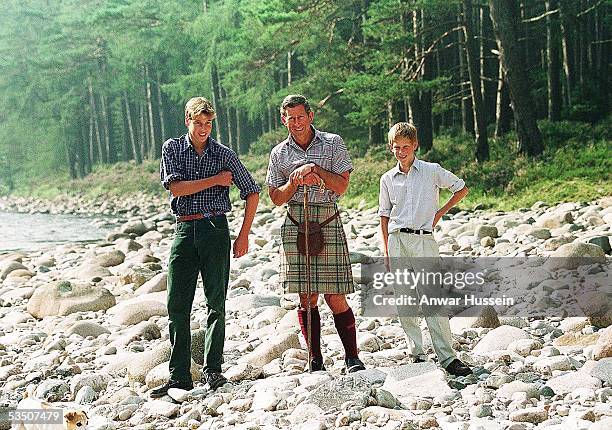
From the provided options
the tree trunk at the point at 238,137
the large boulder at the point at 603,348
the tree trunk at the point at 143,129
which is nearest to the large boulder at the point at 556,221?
the large boulder at the point at 603,348

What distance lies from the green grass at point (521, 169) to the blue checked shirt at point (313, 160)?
8.24 metres

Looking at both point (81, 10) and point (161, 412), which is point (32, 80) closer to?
point (81, 10)

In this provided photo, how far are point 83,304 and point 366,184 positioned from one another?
424 inches

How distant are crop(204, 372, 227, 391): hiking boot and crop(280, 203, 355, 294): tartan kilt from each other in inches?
24.5

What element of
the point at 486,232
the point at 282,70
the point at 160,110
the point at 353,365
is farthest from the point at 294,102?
the point at 160,110

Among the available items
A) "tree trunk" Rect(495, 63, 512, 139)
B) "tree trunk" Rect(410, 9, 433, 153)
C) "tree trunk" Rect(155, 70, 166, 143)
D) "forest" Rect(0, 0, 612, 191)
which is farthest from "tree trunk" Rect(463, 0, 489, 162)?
"tree trunk" Rect(155, 70, 166, 143)

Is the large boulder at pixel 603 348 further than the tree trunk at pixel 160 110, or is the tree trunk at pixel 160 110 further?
the tree trunk at pixel 160 110

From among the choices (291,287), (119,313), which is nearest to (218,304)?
(291,287)

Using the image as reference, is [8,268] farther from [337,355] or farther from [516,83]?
[516,83]

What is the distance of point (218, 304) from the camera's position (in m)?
4.86

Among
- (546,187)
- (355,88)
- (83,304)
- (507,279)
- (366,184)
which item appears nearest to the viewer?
(507,279)

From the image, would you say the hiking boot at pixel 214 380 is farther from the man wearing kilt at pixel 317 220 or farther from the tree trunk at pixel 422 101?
the tree trunk at pixel 422 101

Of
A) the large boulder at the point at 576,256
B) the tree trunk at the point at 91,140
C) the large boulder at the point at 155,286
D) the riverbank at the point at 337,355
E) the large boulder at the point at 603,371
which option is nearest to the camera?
the riverbank at the point at 337,355

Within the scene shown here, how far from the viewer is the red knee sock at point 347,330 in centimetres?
489
